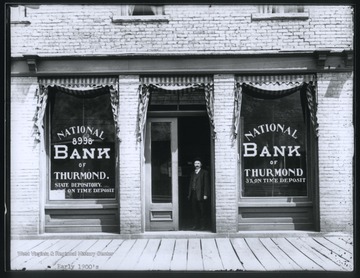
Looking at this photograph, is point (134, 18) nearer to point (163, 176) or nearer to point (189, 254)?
point (163, 176)

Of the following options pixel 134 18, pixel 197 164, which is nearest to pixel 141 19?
pixel 134 18

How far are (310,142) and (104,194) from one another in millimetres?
4646

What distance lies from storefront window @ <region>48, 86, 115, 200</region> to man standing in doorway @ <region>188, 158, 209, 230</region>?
5.85 feet

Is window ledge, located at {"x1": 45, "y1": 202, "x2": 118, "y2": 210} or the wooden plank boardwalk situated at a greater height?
window ledge, located at {"x1": 45, "y1": 202, "x2": 118, "y2": 210}

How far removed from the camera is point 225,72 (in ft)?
33.5

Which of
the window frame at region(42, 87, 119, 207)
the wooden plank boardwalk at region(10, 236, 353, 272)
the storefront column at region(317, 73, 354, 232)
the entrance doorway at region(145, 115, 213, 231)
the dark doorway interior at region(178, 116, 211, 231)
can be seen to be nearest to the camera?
the wooden plank boardwalk at region(10, 236, 353, 272)

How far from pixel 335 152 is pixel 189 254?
3853 mm

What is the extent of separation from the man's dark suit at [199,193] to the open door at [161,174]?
385 millimetres

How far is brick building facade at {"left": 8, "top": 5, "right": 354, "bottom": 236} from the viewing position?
10117mm

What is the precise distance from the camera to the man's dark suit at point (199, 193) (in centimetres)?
1071

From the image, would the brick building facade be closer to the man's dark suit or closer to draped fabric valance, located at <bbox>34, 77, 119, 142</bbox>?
draped fabric valance, located at <bbox>34, 77, 119, 142</bbox>

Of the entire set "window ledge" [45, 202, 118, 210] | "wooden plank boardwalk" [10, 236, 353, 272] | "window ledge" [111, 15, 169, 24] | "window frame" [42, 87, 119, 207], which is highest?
"window ledge" [111, 15, 169, 24]

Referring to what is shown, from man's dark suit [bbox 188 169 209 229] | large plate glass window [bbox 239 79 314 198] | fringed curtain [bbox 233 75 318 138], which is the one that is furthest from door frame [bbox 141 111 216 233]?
fringed curtain [bbox 233 75 318 138]

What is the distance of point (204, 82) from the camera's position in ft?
33.8
